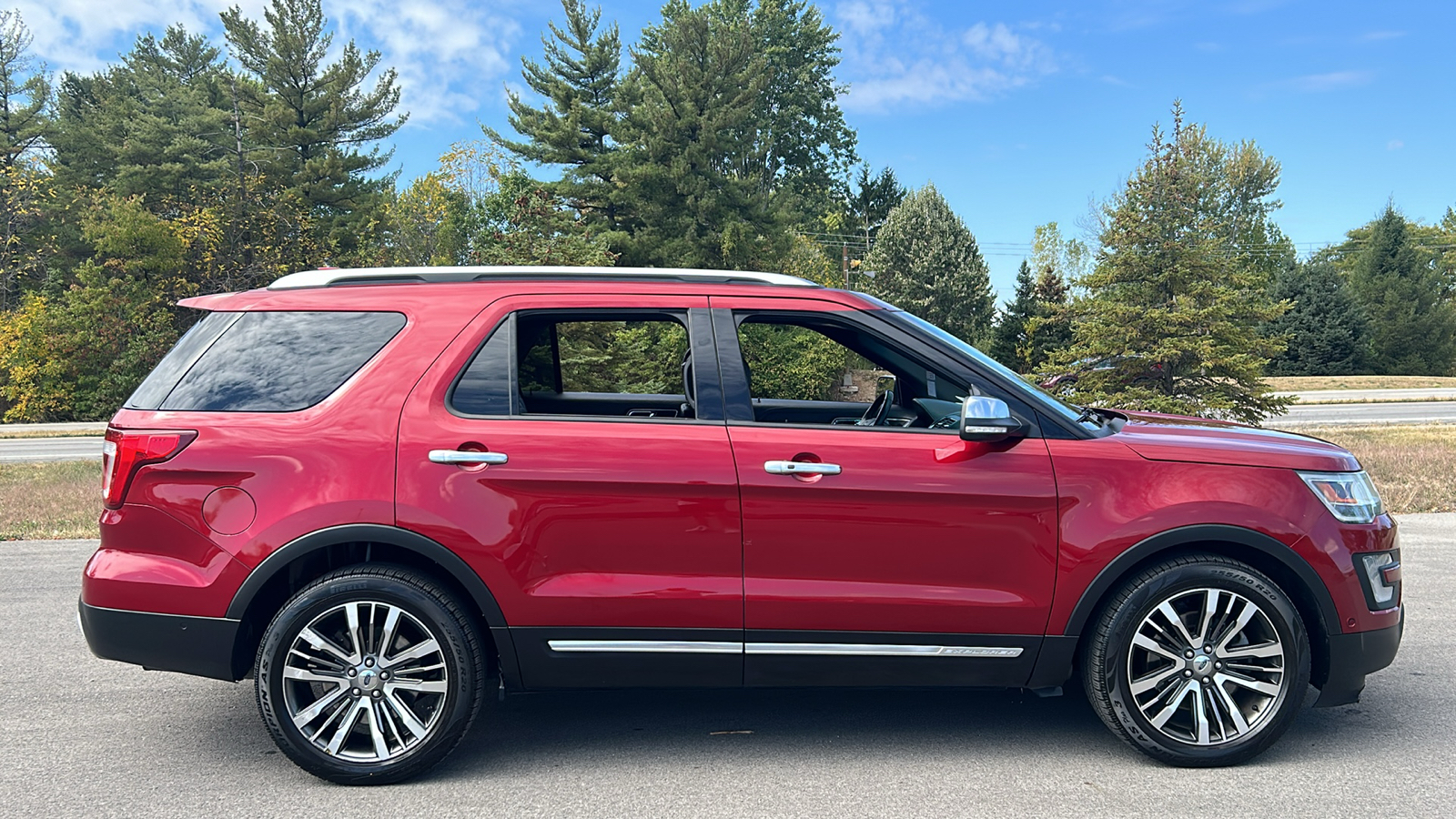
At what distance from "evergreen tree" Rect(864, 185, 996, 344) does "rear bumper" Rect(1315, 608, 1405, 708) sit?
1688 inches

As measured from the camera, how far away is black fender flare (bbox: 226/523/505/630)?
3.55 metres

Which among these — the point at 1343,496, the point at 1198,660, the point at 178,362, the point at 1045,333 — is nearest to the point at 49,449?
the point at 178,362

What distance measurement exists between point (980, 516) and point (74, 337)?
37.5 meters

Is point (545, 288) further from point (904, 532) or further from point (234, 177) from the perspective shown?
point (234, 177)

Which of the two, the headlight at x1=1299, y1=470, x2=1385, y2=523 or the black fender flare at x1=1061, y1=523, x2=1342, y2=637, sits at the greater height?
the headlight at x1=1299, y1=470, x2=1385, y2=523

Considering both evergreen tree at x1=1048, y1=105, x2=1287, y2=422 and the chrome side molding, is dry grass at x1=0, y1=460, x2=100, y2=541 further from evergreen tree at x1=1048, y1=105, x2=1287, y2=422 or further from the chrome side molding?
evergreen tree at x1=1048, y1=105, x2=1287, y2=422

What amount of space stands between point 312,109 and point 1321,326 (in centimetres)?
4107

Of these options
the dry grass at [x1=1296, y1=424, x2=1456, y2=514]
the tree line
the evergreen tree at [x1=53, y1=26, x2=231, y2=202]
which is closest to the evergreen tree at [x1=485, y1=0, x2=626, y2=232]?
the tree line

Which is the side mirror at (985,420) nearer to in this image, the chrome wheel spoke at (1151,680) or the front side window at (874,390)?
the front side window at (874,390)

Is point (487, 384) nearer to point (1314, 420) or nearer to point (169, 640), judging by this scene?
point (169, 640)

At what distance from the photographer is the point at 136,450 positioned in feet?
11.9

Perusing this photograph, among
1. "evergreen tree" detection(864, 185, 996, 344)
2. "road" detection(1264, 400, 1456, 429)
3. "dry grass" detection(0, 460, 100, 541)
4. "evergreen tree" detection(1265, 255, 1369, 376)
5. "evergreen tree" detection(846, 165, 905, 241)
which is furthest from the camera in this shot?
"evergreen tree" detection(846, 165, 905, 241)

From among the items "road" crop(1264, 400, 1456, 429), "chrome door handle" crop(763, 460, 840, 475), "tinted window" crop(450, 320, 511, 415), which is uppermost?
"tinted window" crop(450, 320, 511, 415)

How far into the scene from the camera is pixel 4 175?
38000 mm
